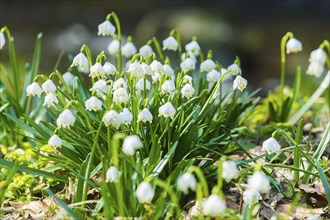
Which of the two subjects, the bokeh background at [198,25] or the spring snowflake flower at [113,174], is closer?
the spring snowflake flower at [113,174]

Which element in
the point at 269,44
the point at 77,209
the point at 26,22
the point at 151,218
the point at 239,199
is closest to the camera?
the point at 151,218

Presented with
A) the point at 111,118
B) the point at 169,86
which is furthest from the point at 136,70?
the point at 111,118

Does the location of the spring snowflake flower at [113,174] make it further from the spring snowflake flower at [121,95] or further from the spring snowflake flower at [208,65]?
the spring snowflake flower at [208,65]

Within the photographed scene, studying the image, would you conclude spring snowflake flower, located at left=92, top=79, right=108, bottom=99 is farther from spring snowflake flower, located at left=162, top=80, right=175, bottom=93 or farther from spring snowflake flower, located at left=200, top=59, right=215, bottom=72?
spring snowflake flower, located at left=200, top=59, right=215, bottom=72

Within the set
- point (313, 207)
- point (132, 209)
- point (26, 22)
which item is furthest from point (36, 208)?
point (26, 22)

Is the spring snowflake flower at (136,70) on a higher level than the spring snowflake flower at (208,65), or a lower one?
higher

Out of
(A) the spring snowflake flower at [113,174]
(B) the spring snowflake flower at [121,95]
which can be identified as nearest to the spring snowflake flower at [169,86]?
(B) the spring snowflake flower at [121,95]

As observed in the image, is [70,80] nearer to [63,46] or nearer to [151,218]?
[151,218]
